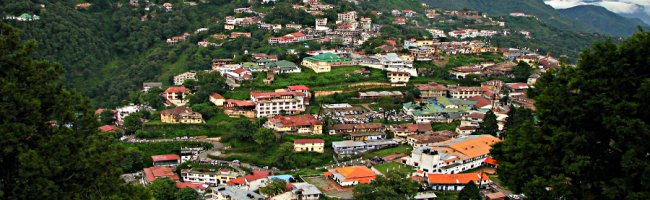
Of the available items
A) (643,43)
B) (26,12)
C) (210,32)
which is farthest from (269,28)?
(643,43)

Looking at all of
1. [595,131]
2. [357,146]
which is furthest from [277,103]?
[595,131]

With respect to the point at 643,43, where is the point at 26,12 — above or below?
below

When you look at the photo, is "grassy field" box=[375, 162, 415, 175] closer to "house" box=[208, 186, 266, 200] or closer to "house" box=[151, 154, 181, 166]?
"house" box=[208, 186, 266, 200]

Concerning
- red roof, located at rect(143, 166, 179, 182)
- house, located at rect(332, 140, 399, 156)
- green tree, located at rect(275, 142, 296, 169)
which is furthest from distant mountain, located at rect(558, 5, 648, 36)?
red roof, located at rect(143, 166, 179, 182)

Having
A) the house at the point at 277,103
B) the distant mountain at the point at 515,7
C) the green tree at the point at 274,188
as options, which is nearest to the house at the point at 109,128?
the house at the point at 277,103

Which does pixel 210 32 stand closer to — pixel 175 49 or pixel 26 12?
pixel 175 49

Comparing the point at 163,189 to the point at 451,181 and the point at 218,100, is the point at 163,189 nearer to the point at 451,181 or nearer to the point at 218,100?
the point at 451,181

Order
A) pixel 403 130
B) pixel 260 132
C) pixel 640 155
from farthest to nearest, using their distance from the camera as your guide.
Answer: pixel 403 130 < pixel 260 132 < pixel 640 155
